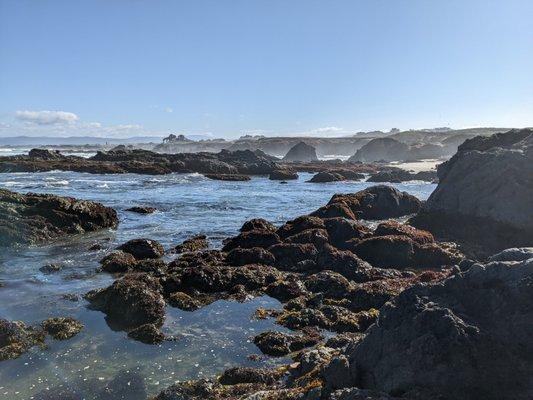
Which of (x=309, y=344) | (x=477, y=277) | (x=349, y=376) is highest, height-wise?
(x=477, y=277)

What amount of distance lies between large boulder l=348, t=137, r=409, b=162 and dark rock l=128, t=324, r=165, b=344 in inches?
4241

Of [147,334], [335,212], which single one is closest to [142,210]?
[335,212]

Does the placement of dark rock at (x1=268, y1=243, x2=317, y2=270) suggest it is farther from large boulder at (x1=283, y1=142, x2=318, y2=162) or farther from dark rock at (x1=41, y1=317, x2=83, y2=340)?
large boulder at (x1=283, y1=142, x2=318, y2=162)

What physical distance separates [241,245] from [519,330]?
44.3 ft

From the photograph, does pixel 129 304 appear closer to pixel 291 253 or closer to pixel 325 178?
pixel 291 253

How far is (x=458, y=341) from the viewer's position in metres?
6.63

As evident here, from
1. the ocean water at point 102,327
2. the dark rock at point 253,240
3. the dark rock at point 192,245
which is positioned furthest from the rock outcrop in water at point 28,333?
the dark rock at point 253,240

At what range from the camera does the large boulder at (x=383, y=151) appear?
115188 millimetres

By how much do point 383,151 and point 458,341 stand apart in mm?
114954

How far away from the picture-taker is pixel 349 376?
721 cm

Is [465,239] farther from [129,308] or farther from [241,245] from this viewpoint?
[129,308]

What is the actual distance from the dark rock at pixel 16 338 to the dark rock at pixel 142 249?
7.12 meters

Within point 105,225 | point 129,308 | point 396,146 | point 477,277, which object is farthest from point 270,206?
point 396,146

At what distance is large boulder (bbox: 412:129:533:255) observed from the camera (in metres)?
20.1
